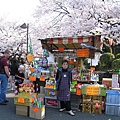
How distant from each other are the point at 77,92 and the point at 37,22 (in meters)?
12.0

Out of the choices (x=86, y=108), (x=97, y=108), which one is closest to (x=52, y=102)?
(x=86, y=108)

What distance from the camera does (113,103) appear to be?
4.93m

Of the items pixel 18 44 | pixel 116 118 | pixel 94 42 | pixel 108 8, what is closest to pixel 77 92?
pixel 116 118

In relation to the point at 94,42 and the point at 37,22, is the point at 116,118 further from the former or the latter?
the point at 37,22

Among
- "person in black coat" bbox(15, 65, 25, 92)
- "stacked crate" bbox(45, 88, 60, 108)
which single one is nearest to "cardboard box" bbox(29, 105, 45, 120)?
"stacked crate" bbox(45, 88, 60, 108)

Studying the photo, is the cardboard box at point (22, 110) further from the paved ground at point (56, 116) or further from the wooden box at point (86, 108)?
the wooden box at point (86, 108)

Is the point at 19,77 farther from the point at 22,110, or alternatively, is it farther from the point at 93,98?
the point at 93,98

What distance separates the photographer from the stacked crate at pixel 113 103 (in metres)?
4.91

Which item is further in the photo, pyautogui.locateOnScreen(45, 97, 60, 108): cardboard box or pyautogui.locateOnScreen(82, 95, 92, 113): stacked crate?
pyautogui.locateOnScreen(45, 97, 60, 108): cardboard box

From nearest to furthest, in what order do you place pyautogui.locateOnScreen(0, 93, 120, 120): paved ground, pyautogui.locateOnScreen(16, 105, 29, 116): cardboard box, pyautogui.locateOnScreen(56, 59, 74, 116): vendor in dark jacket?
pyautogui.locateOnScreen(0, 93, 120, 120): paved ground → pyautogui.locateOnScreen(16, 105, 29, 116): cardboard box → pyautogui.locateOnScreen(56, 59, 74, 116): vendor in dark jacket

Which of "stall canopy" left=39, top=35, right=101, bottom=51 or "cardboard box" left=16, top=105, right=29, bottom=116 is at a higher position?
"stall canopy" left=39, top=35, right=101, bottom=51

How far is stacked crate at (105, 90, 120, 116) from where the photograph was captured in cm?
491

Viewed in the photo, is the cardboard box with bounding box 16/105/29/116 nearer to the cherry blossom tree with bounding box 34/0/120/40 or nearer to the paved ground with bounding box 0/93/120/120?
the paved ground with bounding box 0/93/120/120

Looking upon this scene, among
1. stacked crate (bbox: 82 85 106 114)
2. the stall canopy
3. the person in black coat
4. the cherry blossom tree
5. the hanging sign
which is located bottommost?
stacked crate (bbox: 82 85 106 114)
